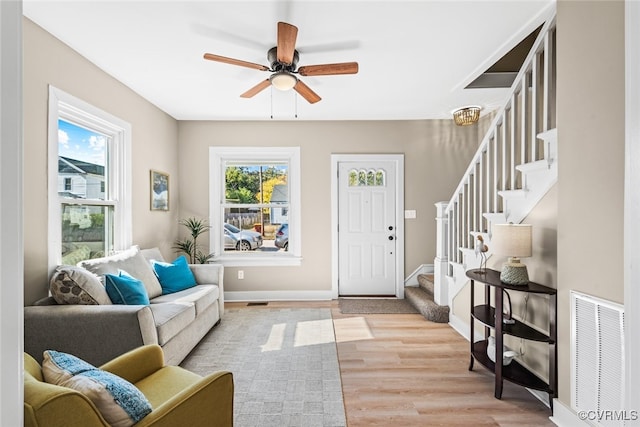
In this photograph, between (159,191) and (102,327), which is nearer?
(102,327)

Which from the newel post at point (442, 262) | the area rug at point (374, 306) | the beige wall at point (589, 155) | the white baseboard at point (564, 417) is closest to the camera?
the beige wall at point (589, 155)

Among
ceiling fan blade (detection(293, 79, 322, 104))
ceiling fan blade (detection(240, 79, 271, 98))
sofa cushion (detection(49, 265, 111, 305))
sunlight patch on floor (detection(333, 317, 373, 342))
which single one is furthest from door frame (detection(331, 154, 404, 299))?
sofa cushion (detection(49, 265, 111, 305))

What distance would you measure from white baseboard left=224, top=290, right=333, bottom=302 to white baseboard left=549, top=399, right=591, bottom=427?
9.81ft

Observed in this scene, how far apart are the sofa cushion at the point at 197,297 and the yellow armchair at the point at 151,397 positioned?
127 centimetres

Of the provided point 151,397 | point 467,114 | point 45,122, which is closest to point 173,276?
point 45,122

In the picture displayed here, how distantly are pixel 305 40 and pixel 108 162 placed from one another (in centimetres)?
230

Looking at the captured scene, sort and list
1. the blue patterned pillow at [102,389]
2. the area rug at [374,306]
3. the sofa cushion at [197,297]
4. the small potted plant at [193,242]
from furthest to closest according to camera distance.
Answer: the small potted plant at [193,242], the area rug at [374,306], the sofa cushion at [197,297], the blue patterned pillow at [102,389]

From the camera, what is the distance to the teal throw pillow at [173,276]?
3391 mm

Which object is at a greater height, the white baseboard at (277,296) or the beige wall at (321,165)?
the beige wall at (321,165)

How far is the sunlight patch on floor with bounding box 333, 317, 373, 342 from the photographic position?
3.31 m

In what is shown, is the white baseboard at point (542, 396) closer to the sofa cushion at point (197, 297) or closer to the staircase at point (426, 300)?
the staircase at point (426, 300)

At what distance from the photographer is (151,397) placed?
1.52 metres

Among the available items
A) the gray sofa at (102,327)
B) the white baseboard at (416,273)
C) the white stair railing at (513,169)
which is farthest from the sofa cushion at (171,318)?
the white baseboard at (416,273)

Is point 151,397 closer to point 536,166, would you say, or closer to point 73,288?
point 73,288
